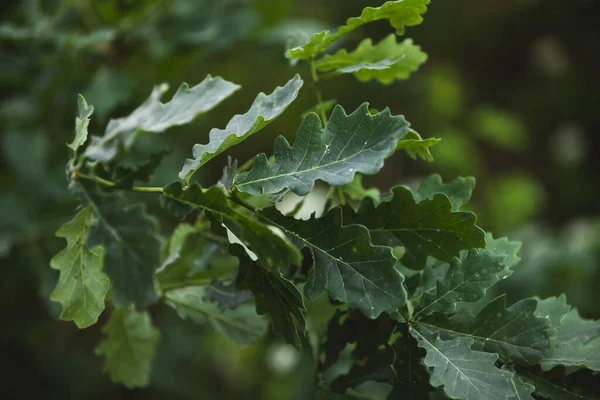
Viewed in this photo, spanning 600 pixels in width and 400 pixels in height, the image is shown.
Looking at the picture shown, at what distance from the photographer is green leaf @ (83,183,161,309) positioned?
2.15 ft

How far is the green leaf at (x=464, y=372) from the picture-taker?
18.8 inches

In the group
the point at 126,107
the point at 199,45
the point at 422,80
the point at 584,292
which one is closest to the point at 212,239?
the point at 126,107

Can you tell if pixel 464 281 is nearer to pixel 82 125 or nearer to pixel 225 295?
pixel 225 295

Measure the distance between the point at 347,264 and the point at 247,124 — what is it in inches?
6.1

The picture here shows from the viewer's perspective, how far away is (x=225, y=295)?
0.66 m

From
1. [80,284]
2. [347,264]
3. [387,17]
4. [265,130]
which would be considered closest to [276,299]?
[347,264]

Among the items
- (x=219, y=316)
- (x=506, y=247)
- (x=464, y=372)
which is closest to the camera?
(x=464, y=372)

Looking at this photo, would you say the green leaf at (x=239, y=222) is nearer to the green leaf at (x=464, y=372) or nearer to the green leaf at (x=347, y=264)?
the green leaf at (x=347, y=264)

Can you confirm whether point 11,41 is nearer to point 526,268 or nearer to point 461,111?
point 526,268

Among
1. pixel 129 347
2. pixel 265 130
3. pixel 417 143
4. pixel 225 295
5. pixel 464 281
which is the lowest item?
pixel 265 130

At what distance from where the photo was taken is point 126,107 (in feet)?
3.77

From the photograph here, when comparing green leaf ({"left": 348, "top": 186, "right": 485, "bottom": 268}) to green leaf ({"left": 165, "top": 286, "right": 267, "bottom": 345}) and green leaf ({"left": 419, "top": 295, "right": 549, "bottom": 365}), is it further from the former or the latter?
Result: green leaf ({"left": 165, "top": 286, "right": 267, "bottom": 345})

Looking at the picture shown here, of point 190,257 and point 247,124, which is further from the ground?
point 247,124

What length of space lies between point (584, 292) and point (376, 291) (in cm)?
134
